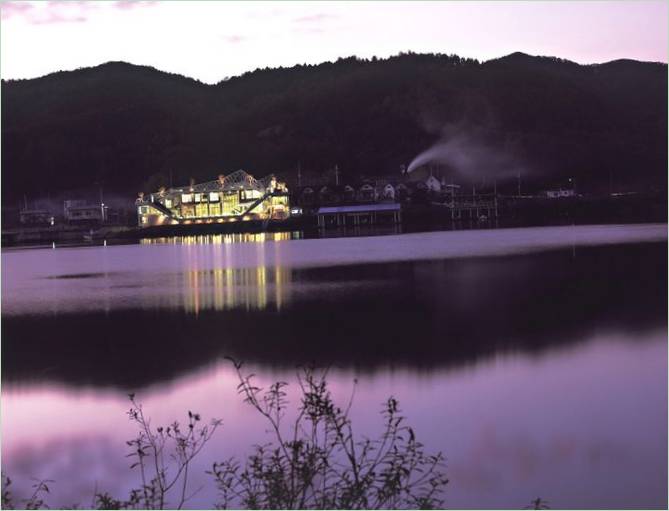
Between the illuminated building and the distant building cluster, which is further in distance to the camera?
the distant building cluster

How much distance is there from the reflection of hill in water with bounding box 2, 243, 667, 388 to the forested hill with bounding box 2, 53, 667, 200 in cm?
6121

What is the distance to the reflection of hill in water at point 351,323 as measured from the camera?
34.7ft

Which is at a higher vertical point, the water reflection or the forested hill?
the forested hill

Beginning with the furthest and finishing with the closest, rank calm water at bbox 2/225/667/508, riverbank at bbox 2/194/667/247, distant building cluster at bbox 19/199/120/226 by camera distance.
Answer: distant building cluster at bbox 19/199/120/226 < riverbank at bbox 2/194/667/247 < calm water at bbox 2/225/667/508

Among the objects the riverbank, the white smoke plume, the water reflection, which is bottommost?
the water reflection

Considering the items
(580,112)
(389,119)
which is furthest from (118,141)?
(580,112)

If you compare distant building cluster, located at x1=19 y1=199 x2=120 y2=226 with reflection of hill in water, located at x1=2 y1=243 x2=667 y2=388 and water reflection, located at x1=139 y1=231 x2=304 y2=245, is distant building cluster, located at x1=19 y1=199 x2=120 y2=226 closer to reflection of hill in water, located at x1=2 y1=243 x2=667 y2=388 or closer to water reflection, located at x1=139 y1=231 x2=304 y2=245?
water reflection, located at x1=139 y1=231 x2=304 y2=245

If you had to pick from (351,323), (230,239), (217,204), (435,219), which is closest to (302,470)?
(351,323)

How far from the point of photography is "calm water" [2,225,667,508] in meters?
6.43

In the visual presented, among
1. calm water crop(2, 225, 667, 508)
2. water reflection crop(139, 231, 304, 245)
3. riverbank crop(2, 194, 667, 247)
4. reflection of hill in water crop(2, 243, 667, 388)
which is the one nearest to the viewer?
calm water crop(2, 225, 667, 508)

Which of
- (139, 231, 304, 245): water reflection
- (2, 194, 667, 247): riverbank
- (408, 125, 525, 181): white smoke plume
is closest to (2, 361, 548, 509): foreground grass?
(139, 231, 304, 245): water reflection

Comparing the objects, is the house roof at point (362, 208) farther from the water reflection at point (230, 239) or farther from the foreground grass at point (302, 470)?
the foreground grass at point (302, 470)

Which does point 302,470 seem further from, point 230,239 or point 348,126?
point 348,126

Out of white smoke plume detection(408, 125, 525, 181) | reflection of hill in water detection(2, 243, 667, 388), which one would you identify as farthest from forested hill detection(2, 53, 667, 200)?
reflection of hill in water detection(2, 243, 667, 388)
